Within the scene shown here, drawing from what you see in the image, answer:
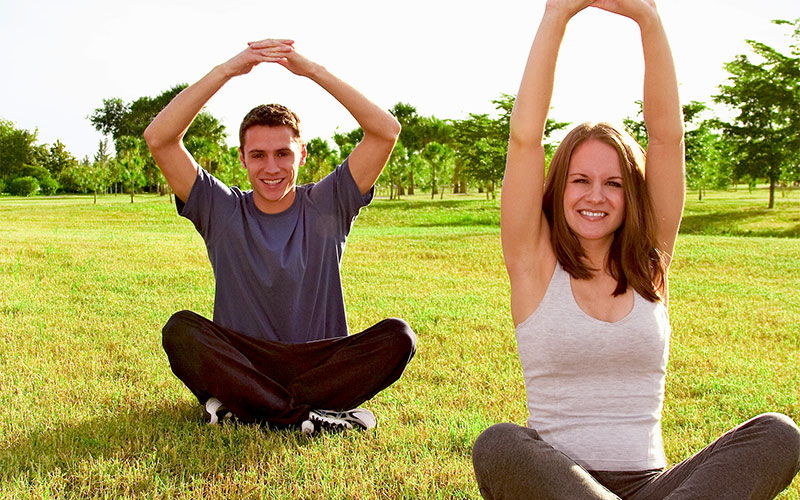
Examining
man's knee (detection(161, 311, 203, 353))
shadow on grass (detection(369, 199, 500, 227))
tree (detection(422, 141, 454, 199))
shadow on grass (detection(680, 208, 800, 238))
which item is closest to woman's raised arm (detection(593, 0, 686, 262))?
man's knee (detection(161, 311, 203, 353))

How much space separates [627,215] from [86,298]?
23.4ft

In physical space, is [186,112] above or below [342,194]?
above

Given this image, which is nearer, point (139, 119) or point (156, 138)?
point (156, 138)

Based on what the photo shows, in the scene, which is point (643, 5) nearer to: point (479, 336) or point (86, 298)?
point (479, 336)

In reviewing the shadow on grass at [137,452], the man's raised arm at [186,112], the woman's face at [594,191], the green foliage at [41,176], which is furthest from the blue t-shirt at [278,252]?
the green foliage at [41,176]

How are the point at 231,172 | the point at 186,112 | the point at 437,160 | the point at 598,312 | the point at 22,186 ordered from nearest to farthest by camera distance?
the point at 598,312 → the point at 186,112 → the point at 231,172 → the point at 437,160 → the point at 22,186

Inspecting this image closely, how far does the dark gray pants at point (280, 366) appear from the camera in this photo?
3.90 metres

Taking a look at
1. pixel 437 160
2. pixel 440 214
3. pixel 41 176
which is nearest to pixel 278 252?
pixel 440 214

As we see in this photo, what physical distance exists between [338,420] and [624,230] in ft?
6.46

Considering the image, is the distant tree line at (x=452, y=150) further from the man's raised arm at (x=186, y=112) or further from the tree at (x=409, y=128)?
the man's raised arm at (x=186, y=112)

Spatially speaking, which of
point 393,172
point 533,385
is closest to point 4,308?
point 533,385

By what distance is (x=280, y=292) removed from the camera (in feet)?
12.9

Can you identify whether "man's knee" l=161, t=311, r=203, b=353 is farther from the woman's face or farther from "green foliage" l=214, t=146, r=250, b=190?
"green foliage" l=214, t=146, r=250, b=190

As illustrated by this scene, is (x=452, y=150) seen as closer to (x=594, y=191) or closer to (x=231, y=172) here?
(x=231, y=172)
